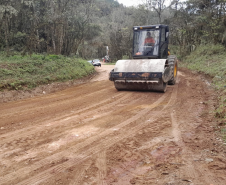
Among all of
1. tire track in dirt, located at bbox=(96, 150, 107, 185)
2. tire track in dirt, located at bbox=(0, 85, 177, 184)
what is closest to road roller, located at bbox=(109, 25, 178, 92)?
tire track in dirt, located at bbox=(0, 85, 177, 184)

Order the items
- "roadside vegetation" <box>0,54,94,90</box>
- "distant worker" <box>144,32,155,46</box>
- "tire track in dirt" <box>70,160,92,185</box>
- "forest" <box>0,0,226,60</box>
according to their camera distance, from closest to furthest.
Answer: "tire track in dirt" <box>70,160,92,185</box>, "roadside vegetation" <box>0,54,94,90</box>, "distant worker" <box>144,32,155,46</box>, "forest" <box>0,0,226,60</box>

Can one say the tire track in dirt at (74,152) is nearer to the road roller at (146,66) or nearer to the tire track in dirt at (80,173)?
the tire track in dirt at (80,173)

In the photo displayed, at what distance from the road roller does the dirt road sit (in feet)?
7.33

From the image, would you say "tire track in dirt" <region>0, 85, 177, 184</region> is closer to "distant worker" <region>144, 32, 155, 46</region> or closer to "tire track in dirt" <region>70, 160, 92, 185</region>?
"tire track in dirt" <region>70, 160, 92, 185</region>

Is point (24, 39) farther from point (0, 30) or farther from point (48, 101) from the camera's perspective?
point (48, 101)

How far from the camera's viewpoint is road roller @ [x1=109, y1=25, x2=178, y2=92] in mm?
9977

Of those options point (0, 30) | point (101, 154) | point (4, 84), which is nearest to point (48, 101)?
point (4, 84)

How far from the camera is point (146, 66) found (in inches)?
402

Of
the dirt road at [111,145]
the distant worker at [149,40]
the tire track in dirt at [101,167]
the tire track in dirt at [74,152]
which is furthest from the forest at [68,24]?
the tire track in dirt at [101,167]

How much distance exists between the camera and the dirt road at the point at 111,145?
3387 millimetres

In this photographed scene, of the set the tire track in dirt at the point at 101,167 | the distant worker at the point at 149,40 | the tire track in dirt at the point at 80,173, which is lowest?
the tire track in dirt at the point at 80,173

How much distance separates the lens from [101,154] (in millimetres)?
4168

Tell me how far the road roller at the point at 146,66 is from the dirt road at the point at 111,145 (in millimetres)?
2235

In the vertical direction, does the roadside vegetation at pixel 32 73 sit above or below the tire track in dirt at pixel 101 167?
above
